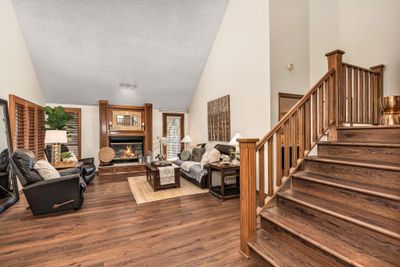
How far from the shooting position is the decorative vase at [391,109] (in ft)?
9.37

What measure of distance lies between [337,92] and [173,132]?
20.1ft

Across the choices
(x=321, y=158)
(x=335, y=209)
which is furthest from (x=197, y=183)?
(x=335, y=209)

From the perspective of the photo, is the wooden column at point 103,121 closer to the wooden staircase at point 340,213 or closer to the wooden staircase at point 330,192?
the wooden staircase at point 330,192

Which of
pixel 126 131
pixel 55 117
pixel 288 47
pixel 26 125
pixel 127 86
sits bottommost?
pixel 126 131

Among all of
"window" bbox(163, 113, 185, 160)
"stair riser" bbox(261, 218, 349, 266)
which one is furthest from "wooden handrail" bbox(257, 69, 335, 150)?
"window" bbox(163, 113, 185, 160)

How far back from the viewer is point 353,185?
1.88 metres

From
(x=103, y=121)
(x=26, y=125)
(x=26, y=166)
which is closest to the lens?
(x=26, y=166)

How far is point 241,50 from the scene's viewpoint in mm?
4535

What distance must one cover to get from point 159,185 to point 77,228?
6.15 feet

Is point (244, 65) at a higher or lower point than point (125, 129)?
higher

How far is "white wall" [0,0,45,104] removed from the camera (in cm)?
369

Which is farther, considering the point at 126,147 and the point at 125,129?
the point at 126,147

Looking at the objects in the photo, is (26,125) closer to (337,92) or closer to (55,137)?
(55,137)

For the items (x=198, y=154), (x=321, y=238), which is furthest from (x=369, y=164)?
(x=198, y=154)
